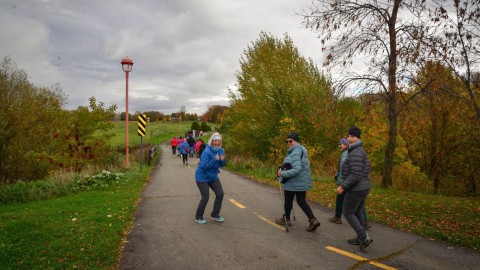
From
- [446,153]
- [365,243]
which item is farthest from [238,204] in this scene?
[446,153]

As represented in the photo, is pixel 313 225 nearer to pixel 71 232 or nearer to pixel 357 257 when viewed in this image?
pixel 357 257

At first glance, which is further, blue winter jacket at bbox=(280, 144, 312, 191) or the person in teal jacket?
the person in teal jacket

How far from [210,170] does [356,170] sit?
2980 mm

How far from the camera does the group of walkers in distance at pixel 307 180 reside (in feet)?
16.9

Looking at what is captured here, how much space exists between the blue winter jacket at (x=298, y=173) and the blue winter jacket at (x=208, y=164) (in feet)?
4.70

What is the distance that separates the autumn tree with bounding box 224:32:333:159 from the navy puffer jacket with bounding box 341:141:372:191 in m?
11.3

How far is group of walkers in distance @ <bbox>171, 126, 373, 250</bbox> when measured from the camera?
5.14 m

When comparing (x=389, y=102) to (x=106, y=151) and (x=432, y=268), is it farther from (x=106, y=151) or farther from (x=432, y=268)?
(x=106, y=151)

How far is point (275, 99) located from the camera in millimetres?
20344

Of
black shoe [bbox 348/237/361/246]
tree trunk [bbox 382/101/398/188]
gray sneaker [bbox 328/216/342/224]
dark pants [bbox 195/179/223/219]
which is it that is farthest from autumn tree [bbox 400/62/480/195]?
dark pants [bbox 195/179/223/219]

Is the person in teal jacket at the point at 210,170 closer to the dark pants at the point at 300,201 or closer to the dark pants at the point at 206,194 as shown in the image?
the dark pants at the point at 206,194

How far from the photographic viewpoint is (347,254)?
4.99m

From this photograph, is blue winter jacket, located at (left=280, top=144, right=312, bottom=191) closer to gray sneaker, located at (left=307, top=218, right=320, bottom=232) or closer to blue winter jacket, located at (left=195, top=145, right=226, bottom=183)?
gray sneaker, located at (left=307, top=218, right=320, bottom=232)

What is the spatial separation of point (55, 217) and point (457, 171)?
20841 mm
